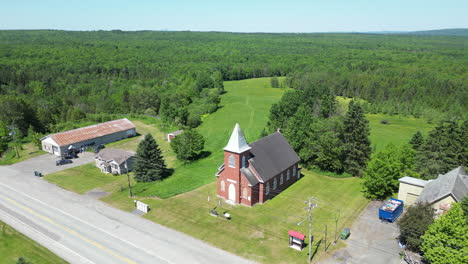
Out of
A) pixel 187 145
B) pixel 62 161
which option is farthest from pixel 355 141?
pixel 62 161

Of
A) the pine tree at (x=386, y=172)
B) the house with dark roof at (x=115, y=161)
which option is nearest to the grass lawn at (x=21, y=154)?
the house with dark roof at (x=115, y=161)

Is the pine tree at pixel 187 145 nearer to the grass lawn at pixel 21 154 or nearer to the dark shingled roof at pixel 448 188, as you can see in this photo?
the grass lawn at pixel 21 154

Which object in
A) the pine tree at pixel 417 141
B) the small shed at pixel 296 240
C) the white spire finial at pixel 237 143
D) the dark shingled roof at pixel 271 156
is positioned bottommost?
the small shed at pixel 296 240

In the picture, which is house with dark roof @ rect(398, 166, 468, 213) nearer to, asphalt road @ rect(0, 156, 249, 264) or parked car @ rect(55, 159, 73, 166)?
asphalt road @ rect(0, 156, 249, 264)

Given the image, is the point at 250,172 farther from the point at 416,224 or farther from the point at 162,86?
the point at 162,86

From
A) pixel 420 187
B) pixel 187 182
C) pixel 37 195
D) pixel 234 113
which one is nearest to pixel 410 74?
pixel 234 113

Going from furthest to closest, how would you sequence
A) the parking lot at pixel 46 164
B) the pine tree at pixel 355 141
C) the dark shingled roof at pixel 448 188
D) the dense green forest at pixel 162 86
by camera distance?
the dense green forest at pixel 162 86 → the parking lot at pixel 46 164 → the pine tree at pixel 355 141 → the dark shingled roof at pixel 448 188
